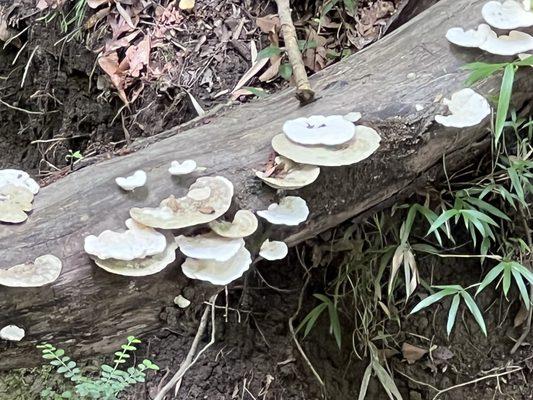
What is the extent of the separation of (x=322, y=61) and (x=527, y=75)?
80 cm

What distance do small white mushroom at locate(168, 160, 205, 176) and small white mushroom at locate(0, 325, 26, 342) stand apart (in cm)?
51

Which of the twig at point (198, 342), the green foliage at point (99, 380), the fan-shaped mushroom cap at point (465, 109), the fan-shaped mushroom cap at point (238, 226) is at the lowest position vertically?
the twig at point (198, 342)

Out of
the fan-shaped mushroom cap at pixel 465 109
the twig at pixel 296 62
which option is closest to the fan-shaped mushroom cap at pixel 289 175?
the twig at pixel 296 62

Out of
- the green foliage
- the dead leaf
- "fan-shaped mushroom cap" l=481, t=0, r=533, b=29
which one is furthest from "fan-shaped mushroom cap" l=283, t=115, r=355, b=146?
the dead leaf

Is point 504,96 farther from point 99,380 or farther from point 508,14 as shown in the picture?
point 99,380

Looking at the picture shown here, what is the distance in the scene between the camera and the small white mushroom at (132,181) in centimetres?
151

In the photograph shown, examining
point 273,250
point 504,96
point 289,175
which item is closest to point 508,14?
point 504,96

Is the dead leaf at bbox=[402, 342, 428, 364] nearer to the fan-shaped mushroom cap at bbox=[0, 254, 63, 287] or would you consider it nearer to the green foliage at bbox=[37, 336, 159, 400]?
the green foliage at bbox=[37, 336, 159, 400]

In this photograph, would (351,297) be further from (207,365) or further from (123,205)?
(123,205)

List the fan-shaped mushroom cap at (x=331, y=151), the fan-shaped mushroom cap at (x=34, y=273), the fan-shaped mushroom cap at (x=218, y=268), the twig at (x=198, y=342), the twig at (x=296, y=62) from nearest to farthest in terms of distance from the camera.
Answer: the fan-shaped mushroom cap at (x=34, y=273), the fan-shaped mushroom cap at (x=218, y=268), the fan-shaped mushroom cap at (x=331, y=151), the twig at (x=296, y=62), the twig at (x=198, y=342)

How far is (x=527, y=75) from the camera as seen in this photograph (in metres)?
1.81

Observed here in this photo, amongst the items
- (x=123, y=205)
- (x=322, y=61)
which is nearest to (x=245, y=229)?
(x=123, y=205)

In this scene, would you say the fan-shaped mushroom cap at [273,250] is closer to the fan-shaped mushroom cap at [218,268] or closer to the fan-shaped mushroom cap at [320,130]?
the fan-shaped mushroom cap at [218,268]

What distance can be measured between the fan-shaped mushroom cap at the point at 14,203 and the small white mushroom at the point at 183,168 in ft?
1.15
